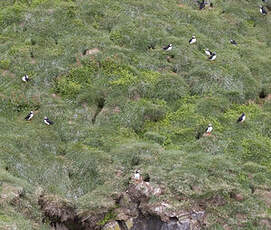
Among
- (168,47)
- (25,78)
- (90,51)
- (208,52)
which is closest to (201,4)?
(208,52)

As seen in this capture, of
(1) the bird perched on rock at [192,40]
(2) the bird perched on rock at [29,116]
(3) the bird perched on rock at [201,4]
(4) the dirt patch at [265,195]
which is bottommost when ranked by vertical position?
(2) the bird perched on rock at [29,116]

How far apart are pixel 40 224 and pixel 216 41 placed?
55.0 ft

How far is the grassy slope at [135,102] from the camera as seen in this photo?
19.3 m

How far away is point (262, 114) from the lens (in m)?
24.0

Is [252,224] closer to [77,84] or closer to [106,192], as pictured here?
[106,192]

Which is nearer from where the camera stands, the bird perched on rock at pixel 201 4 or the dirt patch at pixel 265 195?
the dirt patch at pixel 265 195

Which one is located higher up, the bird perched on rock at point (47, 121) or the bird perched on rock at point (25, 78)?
the bird perched on rock at point (25, 78)

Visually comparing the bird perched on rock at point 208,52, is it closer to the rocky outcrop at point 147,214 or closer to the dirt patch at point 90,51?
the dirt patch at point 90,51

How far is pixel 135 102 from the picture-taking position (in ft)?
78.4

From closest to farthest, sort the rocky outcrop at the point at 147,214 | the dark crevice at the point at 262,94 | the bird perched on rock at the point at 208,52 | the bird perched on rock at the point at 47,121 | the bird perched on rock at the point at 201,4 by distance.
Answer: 1. the rocky outcrop at the point at 147,214
2. the bird perched on rock at the point at 47,121
3. the dark crevice at the point at 262,94
4. the bird perched on rock at the point at 208,52
5. the bird perched on rock at the point at 201,4

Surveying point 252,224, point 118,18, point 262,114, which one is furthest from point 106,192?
point 118,18

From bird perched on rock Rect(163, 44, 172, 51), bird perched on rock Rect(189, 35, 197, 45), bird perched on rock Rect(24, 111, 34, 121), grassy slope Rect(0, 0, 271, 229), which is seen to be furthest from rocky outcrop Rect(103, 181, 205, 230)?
bird perched on rock Rect(189, 35, 197, 45)

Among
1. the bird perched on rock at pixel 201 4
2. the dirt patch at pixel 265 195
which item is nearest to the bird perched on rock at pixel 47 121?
the dirt patch at pixel 265 195

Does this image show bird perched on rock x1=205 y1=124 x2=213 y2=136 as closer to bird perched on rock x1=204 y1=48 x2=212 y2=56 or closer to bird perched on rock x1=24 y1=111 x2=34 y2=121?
bird perched on rock x1=204 y1=48 x2=212 y2=56
